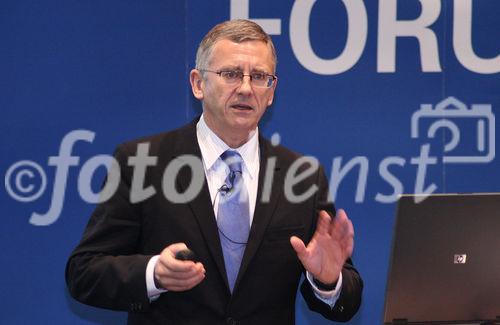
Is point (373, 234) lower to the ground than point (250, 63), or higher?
lower

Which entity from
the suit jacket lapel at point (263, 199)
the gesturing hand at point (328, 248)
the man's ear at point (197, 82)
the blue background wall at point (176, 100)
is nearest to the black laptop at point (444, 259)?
the gesturing hand at point (328, 248)

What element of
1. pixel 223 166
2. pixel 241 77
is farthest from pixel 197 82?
pixel 223 166

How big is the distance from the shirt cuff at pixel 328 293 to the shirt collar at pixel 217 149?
1.16 feet

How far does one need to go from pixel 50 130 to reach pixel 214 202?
1.73 m

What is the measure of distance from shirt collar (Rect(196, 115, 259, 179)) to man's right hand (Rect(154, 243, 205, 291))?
0.40 metres

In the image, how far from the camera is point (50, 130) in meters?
3.67

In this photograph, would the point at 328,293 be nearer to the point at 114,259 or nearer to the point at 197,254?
the point at 197,254

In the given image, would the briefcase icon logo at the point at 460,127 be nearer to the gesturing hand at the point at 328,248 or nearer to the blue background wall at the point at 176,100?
the blue background wall at the point at 176,100

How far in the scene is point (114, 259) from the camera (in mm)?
2076

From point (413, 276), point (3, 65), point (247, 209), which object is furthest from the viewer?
point (3, 65)

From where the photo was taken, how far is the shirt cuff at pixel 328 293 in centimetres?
210

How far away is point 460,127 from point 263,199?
6.15 feet

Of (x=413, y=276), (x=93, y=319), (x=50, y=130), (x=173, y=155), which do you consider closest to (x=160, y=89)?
(x=50, y=130)

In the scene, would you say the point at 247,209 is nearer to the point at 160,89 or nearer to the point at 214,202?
the point at 214,202
